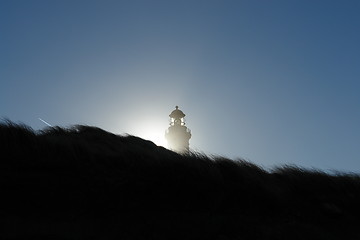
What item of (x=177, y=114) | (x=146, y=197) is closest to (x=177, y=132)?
(x=177, y=114)

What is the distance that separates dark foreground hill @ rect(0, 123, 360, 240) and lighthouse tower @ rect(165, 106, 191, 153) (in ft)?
76.4

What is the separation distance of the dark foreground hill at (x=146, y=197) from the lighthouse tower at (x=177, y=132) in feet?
76.4

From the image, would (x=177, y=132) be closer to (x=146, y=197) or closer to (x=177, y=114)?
(x=177, y=114)

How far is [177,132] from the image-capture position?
32.5 metres

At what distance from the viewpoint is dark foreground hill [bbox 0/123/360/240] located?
6.07 metres

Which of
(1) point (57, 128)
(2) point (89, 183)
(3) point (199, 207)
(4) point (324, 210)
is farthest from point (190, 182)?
(1) point (57, 128)

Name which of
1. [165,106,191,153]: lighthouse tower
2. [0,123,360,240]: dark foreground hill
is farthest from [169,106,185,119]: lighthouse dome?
[0,123,360,240]: dark foreground hill

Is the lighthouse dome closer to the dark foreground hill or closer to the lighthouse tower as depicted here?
the lighthouse tower

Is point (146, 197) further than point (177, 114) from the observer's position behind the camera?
No

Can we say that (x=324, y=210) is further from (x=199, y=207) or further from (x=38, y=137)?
(x=38, y=137)

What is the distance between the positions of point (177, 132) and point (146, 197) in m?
25.6

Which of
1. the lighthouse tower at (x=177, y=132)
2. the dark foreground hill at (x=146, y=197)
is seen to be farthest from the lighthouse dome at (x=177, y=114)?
the dark foreground hill at (x=146, y=197)

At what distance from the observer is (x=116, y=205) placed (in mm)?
6539

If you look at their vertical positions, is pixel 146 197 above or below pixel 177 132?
below
